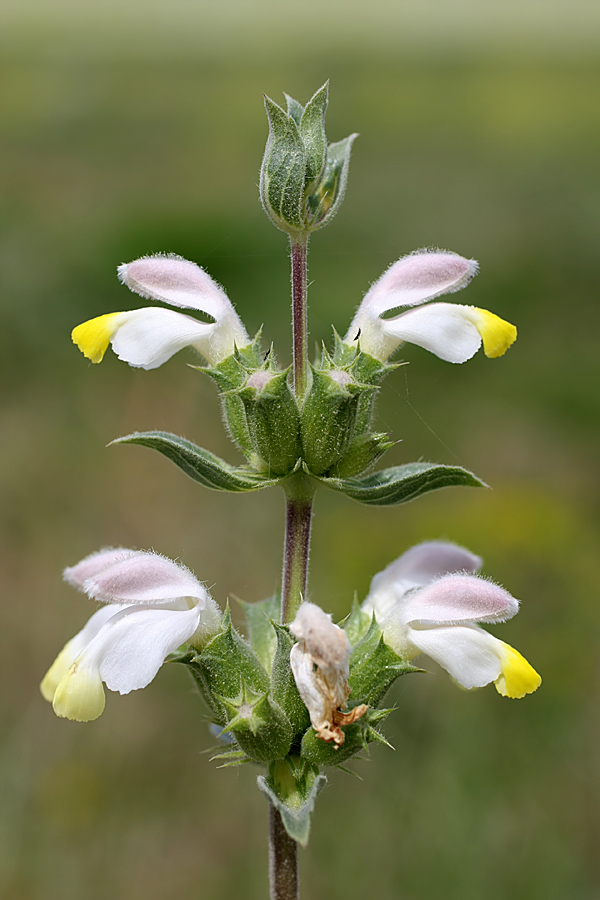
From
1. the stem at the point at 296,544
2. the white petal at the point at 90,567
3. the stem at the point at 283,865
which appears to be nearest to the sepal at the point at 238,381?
the stem at the point at 296,544

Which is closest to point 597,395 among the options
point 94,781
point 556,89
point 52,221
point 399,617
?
point 94,781

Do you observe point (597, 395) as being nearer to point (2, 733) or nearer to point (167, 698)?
point (167, 698)

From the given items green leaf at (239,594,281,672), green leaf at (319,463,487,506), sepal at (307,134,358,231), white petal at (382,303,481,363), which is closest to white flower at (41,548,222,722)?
green leaf at (239,594,281,672)

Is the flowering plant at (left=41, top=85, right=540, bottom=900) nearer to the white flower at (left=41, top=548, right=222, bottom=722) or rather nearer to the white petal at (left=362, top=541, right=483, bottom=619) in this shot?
the white flower at (left=41, top=548, right=222, bottom=722)

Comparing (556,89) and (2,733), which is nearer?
(2,733)

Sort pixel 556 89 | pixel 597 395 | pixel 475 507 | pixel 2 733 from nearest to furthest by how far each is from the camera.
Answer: pixel 2 733
pixel 475 507
pixel 597 395
pixel 556 89

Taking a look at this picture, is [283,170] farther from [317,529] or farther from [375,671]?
[317,529]
